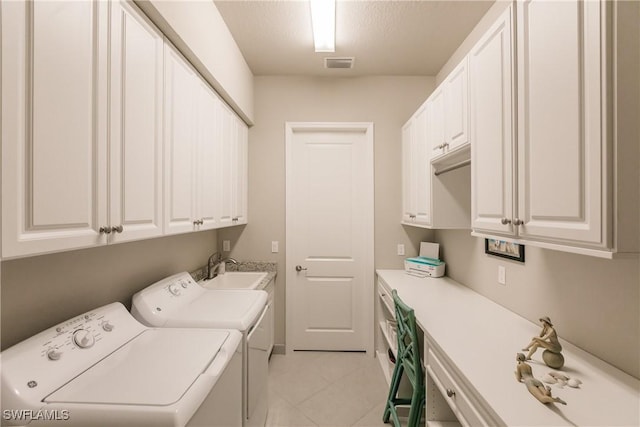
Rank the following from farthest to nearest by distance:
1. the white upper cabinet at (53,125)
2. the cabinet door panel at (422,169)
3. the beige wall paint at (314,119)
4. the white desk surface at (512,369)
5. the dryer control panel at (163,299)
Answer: the beige wall paint at (314,119)
the cabinet door panel at (422,169)
the dryer control panel at (163,299)
the white desk surface at (512,369)
the white upper cabinet at (53,125)

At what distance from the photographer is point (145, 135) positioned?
1.29 metres

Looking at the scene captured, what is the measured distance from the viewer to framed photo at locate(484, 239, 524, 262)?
167cm

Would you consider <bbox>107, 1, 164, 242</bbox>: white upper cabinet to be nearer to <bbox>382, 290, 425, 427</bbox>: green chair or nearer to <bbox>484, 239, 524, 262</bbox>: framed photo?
<bbox>382, 290, 425, 427</bbox>: green chair

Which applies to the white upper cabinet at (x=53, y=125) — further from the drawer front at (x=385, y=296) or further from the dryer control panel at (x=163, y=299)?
the drawer front at (x=385, y=296)

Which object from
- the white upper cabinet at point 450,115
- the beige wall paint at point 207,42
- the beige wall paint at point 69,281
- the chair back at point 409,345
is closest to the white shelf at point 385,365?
the chair back at point 409,345

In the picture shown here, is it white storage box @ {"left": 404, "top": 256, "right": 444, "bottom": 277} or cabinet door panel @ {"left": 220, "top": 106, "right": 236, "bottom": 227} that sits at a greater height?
cabinet door panel @ {"left": 220, "top": 106, "right": 236, "bottom": 227}

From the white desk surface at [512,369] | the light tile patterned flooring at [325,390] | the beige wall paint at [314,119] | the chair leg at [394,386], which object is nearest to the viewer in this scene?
the white desk surface at [512,369]

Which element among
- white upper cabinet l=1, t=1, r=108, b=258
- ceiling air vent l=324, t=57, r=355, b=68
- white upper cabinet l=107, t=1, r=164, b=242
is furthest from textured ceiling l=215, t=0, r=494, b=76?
white upper cabinet l=1, t=1, r=108, b=258

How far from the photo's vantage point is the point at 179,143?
160cm

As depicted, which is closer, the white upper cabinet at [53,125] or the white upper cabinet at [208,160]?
the white upper cabinet at [53,125]

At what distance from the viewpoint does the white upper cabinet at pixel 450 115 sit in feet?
5.56

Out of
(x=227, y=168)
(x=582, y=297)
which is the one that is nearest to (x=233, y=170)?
(x=227, y=168)

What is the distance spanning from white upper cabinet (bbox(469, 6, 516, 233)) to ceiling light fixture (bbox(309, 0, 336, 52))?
935 millimetres

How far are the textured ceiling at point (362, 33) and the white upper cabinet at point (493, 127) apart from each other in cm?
76
